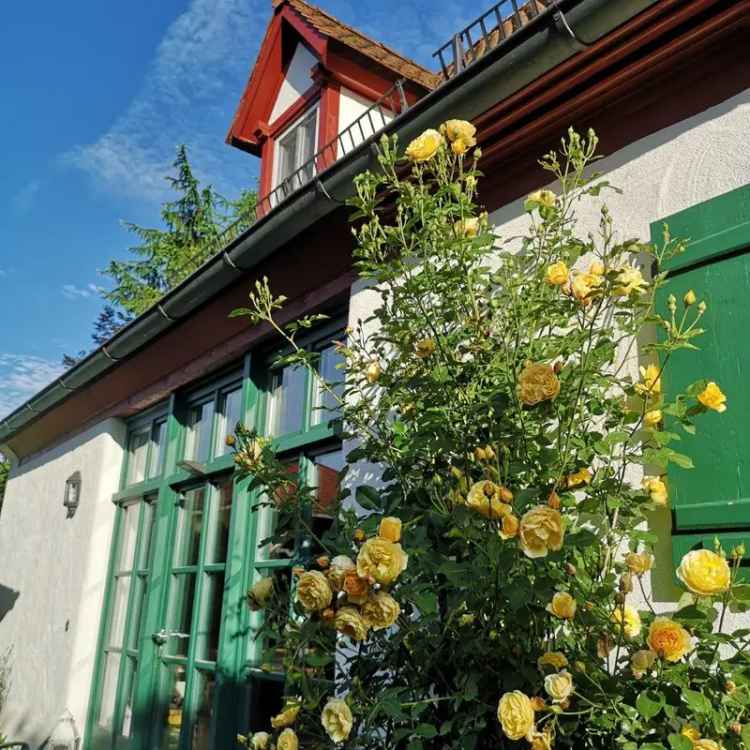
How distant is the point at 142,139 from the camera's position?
12.8m

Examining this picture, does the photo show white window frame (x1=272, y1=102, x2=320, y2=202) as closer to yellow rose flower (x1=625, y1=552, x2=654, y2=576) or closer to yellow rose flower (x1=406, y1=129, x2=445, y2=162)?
yellow rose flower (x1=406, y1=129, x2=445, y2=162)

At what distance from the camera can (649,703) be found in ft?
4.13

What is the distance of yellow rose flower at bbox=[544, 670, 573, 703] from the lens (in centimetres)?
130

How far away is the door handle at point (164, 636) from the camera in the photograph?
4785 mm

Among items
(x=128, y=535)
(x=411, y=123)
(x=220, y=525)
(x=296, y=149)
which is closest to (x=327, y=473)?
(x=220, y=525)

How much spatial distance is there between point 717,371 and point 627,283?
17.7 inches

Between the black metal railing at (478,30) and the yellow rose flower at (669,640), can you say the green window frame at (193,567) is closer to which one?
the black metal railing at (478,30)

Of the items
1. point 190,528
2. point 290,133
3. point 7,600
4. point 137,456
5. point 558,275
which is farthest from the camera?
point 7,600

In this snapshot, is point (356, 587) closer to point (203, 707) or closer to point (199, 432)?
point (203, 707)

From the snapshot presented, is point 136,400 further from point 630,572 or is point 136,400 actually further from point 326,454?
point 630,572

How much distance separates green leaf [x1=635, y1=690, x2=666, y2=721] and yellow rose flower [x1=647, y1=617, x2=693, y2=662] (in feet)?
0.26

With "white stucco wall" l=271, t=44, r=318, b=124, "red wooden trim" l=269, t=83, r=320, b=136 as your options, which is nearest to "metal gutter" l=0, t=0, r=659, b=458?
"red wooden trim" l=269, t=83, r=320, b=136

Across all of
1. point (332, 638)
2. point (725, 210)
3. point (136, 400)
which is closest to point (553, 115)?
point (725, 210)

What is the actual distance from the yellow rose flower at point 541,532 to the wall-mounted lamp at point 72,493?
6094 mm
